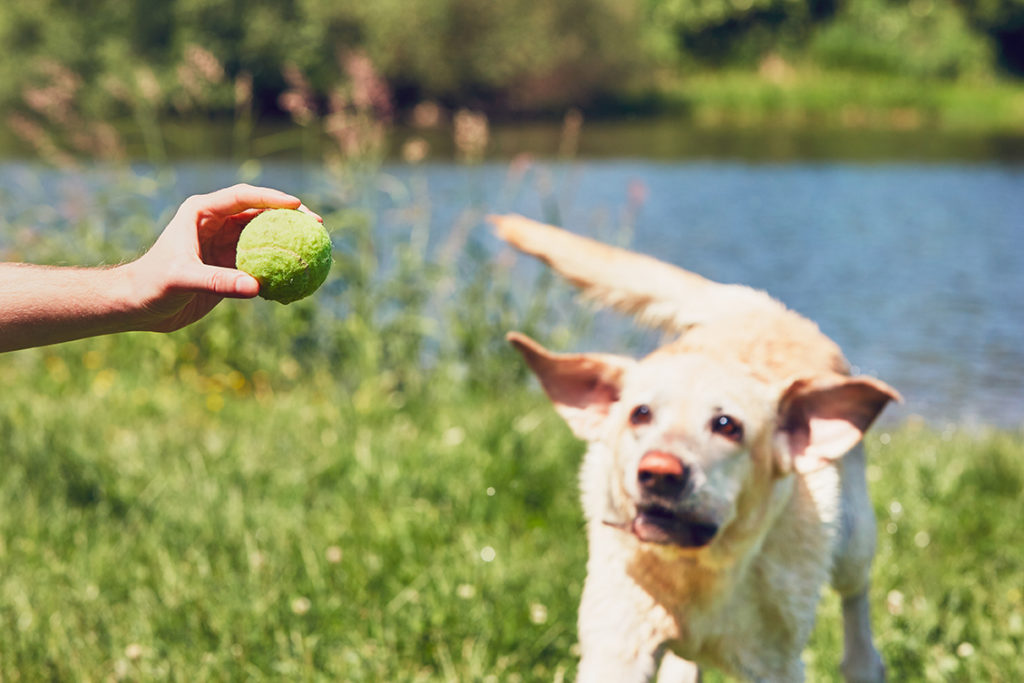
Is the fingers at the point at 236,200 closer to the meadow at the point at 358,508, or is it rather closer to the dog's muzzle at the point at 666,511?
the dog's muzzle at the point at 666,511

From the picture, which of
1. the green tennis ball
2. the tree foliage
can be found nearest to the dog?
the green tennis ball

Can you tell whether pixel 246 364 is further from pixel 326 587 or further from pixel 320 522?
pixel 326 587

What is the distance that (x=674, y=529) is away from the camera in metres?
2.38

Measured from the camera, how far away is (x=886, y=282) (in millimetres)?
11016

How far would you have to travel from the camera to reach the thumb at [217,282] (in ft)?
5.33

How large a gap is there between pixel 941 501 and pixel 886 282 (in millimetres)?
7169

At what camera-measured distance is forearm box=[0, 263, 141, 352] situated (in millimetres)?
1731

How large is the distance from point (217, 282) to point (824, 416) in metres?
1.57

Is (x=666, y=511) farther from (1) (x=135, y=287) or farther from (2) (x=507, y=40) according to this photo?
(2) (x=507, y=40)

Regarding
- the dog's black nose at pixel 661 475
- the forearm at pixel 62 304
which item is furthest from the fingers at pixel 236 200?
the dog's black nose at pixel 661 475

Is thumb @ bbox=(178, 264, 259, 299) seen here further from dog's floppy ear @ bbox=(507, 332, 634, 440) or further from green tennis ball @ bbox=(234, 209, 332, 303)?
dog's floppy ear @ bbox=(507, 332, 634, 440)

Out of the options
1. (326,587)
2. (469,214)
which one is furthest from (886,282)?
(326,587)

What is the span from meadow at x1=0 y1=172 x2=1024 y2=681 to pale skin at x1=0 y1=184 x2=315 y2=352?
4.56 feet

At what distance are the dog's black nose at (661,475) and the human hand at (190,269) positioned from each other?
0.92 m
